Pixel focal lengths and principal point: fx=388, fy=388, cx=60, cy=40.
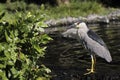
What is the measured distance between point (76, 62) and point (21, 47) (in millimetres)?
5298

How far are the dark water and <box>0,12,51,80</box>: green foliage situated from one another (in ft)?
9.86

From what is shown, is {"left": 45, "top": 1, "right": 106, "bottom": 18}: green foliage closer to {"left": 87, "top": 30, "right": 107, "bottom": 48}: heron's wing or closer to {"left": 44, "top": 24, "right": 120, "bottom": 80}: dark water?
{"left": 44, "top": 24, "right": 120, "bottom": 80}: dark water

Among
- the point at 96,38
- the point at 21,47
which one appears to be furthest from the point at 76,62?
the point at 21,47

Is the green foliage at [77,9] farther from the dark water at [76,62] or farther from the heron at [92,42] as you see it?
the heron at [92,42]

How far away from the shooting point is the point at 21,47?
5.93 meters

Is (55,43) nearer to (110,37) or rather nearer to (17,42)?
(110,37)

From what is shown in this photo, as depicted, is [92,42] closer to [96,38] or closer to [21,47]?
[96,38]

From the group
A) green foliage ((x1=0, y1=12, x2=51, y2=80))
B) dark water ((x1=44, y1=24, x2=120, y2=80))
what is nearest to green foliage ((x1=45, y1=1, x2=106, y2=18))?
dark water ((x1=44, y1=24, x2=120, y2=80))

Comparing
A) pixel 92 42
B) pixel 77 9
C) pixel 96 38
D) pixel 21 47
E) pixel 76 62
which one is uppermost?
pixel 21 47

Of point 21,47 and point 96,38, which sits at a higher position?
point 21,47

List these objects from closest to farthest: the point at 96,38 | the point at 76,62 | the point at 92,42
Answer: the point at 96,38 < the point at 92,42 < the point at 76,62

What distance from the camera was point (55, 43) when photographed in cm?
1633

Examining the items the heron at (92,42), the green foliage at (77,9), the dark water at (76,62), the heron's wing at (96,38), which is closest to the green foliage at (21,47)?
the dark water at (76,62)

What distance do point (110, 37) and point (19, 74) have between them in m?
11.1
